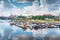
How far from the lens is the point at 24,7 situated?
1.08 meters

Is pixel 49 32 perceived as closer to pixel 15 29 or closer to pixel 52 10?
pixel 52 10

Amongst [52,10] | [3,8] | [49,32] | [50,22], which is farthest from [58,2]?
[3,8]

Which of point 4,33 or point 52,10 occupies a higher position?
point 52,10

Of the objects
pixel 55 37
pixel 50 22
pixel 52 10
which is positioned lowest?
pixel 55 37

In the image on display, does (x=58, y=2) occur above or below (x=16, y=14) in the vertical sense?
above

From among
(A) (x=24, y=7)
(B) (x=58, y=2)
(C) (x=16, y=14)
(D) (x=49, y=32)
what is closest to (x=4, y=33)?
(C) (x=16, y=14)

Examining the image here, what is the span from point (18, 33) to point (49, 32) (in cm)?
32

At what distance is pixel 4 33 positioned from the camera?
107 centimetres

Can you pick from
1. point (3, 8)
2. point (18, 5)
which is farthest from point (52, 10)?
point (3, 8)

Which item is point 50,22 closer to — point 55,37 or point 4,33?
point 55,37

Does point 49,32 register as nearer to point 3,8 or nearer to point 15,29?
point 15,29

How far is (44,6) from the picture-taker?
1.09 m

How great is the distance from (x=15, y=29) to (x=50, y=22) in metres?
0.38

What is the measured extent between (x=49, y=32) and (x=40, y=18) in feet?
0.57
